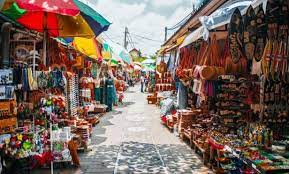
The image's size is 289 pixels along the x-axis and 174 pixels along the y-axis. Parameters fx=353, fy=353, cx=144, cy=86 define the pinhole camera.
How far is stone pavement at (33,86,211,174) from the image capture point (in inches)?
298

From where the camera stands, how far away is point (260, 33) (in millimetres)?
4730

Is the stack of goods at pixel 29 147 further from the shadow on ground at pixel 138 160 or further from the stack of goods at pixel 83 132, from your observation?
the stack of goods at pixel 83 132

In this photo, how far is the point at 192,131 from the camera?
31.2 ft

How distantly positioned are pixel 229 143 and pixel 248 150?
93 centimetres

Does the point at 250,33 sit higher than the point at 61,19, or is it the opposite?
the point at 61,19

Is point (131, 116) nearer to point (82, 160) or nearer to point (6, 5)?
point (82, 160)

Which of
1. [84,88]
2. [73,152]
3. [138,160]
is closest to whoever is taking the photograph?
[73,152]

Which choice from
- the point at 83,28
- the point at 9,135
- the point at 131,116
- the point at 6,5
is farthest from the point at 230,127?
the point at 131,116

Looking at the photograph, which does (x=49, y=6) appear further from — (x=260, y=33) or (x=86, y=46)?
(x=86, y=46)

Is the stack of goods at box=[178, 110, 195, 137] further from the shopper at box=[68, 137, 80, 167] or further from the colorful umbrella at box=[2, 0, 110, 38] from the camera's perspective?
the colorful umbrella at box=[2, 0, 110, 38]

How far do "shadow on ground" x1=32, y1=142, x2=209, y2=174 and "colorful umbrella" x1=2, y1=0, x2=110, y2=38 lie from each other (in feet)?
9.50

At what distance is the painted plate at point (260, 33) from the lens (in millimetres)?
4609

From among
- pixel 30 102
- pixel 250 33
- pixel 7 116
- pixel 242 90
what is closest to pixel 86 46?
pixel 30 102

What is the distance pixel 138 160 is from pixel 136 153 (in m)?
0.69
